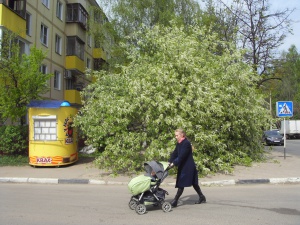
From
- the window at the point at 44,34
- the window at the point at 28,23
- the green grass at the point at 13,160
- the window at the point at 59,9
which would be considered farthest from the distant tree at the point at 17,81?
the window at the point at 59,9

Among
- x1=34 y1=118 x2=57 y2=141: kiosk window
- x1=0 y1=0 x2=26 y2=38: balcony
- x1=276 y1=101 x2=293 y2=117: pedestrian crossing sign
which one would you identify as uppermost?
x1=0 y1=0 x2=26 y2=38: balcony

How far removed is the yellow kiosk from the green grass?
0.98 meters

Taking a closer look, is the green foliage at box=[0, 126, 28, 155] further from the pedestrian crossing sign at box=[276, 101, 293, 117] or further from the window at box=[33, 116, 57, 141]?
the pedestrian crossing sign at box=[276, 101, 293, 117]

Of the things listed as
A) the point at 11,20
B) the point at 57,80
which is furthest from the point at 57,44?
the point at 11,20

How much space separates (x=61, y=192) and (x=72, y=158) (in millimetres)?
4776

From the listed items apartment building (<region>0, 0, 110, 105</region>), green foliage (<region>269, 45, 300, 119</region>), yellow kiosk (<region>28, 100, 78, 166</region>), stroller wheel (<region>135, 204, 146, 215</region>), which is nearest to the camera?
stroller wheel (<region>135, 204, 146, 215</region>)

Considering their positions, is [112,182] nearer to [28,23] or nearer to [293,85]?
[28,23]

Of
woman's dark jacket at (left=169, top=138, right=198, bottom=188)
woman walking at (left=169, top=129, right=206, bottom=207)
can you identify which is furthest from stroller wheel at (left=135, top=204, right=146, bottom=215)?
woman's dark jacket at (left=169, top=138, right=198, bottom=188)

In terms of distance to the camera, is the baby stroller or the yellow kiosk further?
the yellow kiosk

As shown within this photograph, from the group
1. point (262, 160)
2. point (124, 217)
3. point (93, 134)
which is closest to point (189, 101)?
point (93, 134)

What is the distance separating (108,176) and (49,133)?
3.27 metres

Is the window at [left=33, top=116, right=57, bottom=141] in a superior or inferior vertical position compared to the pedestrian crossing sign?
inferior

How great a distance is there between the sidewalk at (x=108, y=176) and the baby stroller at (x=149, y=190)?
3.48 m

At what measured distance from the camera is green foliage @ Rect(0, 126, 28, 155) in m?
13.6
